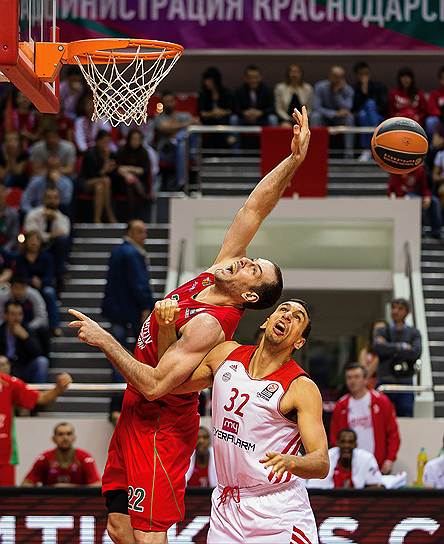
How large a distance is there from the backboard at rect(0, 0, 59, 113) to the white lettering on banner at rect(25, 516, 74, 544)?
2.81 m

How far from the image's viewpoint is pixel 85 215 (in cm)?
1791

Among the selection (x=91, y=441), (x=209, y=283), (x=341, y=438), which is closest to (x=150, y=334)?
(x=209, y=283)

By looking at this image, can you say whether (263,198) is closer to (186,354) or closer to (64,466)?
(186,354)

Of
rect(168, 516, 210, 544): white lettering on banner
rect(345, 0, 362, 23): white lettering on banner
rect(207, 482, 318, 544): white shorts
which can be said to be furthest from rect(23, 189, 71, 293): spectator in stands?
rect(207, 482, 318, 544): white shorts

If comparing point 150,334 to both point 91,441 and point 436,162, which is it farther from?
point 436,162

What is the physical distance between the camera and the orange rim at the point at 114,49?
314 inches

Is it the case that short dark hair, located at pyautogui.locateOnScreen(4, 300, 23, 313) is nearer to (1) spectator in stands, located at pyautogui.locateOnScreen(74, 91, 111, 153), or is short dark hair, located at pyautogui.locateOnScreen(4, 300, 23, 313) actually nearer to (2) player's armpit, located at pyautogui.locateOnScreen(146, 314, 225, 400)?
(1) spectator in stands, located at pyautogui.locateOnScreen(74, 91, 111, 153)

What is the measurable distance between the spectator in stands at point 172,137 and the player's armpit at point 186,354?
11042 millimetres

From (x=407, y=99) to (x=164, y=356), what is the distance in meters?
12.1

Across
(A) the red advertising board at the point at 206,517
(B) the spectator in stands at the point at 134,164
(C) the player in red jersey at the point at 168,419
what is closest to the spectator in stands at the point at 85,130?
(B) the spectator in stands at the point at 134,164

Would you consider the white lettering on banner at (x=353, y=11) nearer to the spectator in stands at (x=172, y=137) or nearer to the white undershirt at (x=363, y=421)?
the spectator in stands at (x=172, y=137)

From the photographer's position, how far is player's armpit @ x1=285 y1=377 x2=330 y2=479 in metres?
6.33

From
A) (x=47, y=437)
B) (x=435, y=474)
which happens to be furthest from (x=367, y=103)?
(x=435, y=474)

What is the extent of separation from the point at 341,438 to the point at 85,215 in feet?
23.9
